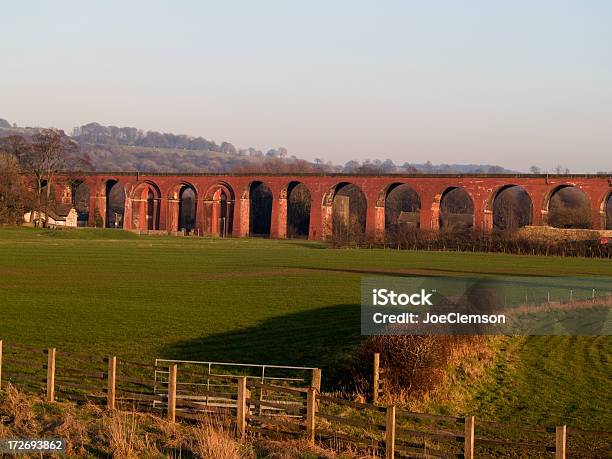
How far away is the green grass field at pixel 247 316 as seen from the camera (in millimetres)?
17859

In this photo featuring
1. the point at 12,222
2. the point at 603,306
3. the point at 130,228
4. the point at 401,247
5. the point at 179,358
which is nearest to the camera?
the point at 179,358

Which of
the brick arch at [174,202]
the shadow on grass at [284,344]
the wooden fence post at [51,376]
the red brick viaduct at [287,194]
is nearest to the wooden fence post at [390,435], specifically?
the wooden fence post at [51,376]

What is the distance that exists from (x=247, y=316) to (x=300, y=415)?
1251 cm

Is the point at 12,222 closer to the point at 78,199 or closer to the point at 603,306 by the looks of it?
the point at 78,199

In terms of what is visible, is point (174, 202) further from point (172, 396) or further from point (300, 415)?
point (300, 415)

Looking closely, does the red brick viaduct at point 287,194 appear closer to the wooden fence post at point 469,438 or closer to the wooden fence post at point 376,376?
the wooden fence post at point 376,376

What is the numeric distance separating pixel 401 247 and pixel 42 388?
55.5m

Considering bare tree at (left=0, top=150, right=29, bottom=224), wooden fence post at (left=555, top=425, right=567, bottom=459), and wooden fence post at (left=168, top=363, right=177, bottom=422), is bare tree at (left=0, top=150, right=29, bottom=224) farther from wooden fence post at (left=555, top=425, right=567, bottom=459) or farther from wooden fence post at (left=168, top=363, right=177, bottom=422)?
wooden fence post at (left=555, top=425, right=567, bottom=459)

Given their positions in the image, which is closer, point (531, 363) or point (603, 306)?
point (531, 363)

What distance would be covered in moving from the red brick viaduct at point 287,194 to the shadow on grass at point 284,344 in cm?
4794

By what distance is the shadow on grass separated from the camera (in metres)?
18.6

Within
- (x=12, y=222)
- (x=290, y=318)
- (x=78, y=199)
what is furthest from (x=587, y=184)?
(x=78, y=199)

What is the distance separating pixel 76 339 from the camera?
67.1 ft

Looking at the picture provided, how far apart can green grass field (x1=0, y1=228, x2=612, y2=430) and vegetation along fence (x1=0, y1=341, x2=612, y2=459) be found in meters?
2.14
